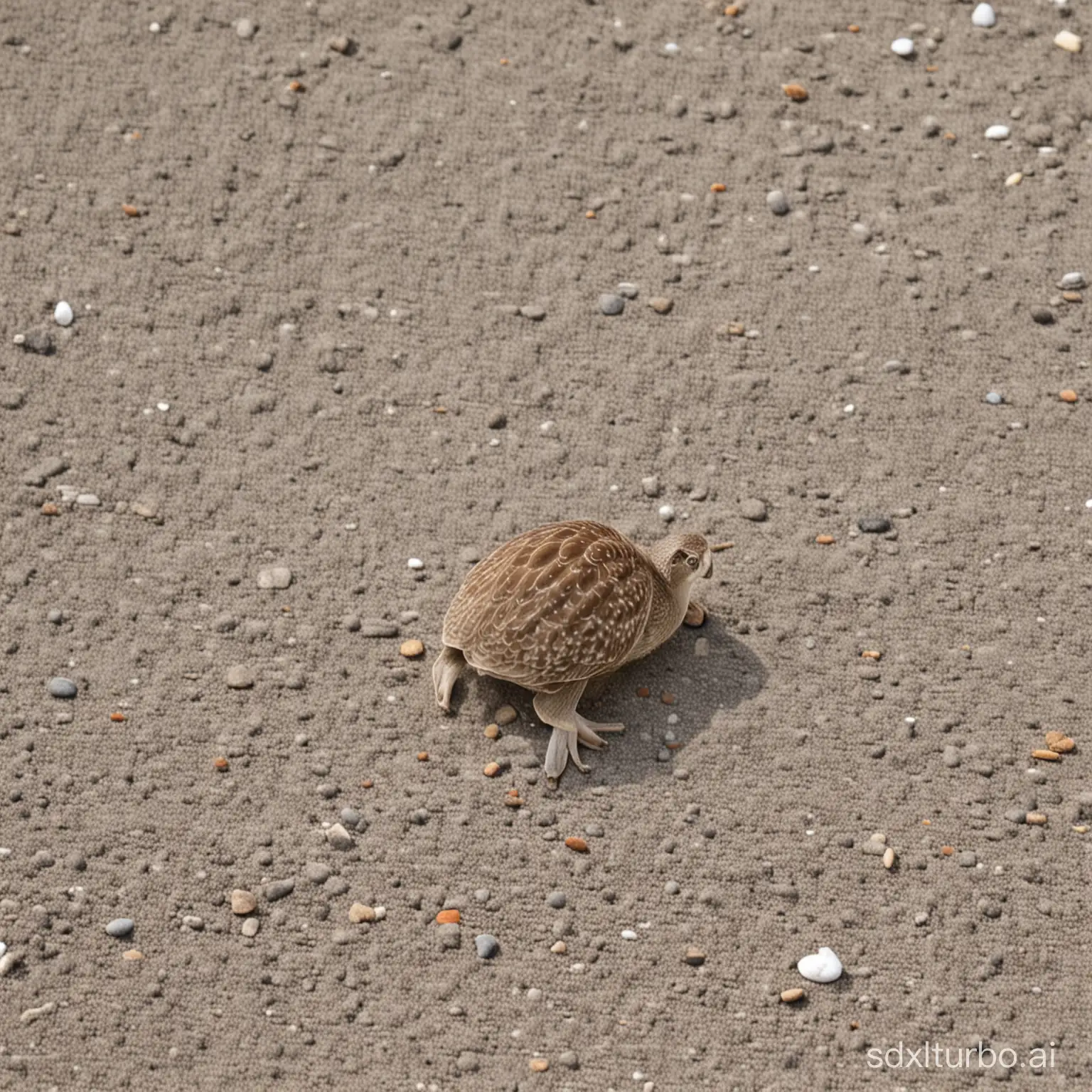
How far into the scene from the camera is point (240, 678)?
5.80m

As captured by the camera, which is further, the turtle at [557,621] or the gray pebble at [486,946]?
the turtle at [557,621]

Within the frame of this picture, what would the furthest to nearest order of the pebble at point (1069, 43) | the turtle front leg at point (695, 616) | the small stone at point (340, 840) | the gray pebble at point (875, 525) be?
the pebble at point (1069, 43), the gray pebble at point (875, 525), the turtle front leg at point (695, 616), the small stone at point (340, 840)

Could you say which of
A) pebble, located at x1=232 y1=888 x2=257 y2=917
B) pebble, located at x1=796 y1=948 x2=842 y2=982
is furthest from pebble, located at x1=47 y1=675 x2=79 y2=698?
pebble, located at x1=796 y1=948 x2=842 y2=982

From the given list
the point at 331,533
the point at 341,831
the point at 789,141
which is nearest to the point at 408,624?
the point at 331,533

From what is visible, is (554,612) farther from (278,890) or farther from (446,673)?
(278,890)

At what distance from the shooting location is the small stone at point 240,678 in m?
5.79

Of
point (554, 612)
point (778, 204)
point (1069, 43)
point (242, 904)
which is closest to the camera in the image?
point (242, 904)

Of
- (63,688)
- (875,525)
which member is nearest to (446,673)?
(63,688)

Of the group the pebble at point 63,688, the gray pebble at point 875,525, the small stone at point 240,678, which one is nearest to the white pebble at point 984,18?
the gray pebble at point 875,525

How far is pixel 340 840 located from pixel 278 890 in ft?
0.89

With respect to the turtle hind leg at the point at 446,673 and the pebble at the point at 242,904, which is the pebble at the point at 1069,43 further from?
the pebble at the point at 242,904

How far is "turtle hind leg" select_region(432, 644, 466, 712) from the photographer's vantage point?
5664mm

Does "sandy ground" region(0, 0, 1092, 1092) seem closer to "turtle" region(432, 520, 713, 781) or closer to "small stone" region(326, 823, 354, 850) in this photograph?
"small stone" region(326, 823, 354, 850)

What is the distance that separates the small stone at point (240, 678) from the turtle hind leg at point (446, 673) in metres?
0.71
